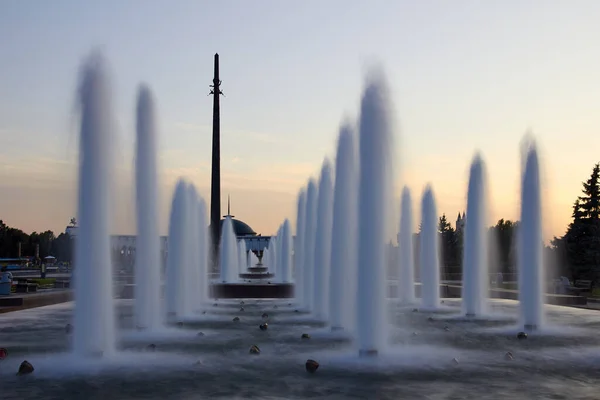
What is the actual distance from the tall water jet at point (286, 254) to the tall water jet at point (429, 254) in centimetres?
1624

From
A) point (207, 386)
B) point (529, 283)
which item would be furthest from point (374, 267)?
point (529, 283)

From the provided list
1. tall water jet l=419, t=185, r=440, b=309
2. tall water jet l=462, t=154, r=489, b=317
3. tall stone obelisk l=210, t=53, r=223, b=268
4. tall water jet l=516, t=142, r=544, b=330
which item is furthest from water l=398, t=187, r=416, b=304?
tall stone obelisk l=210, t=53, r=223, b=268

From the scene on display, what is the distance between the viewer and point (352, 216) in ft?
54.4

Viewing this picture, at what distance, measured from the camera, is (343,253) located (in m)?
16.2

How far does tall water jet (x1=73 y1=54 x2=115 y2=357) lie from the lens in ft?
37.2

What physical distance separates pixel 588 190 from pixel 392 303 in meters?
18.9

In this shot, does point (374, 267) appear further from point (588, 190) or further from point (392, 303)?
point (588, 190)

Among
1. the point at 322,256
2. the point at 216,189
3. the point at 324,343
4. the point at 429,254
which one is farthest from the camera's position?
the point at 216,189

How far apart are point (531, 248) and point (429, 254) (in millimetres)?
8185

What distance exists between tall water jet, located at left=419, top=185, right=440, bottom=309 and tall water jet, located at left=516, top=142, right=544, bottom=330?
6.18m

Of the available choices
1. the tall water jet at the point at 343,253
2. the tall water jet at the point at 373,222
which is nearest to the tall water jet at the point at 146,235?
the tall water jet at the point at 343,253

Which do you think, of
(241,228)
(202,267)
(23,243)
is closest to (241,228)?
(241,228)

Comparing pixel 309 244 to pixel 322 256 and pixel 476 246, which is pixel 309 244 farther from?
pixel 476 246

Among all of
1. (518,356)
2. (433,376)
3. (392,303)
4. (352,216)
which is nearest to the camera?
(433,376)
